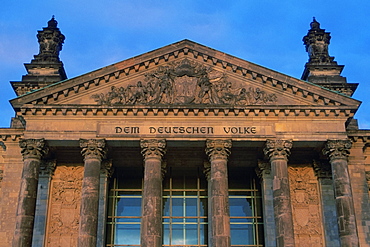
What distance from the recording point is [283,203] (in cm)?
2670

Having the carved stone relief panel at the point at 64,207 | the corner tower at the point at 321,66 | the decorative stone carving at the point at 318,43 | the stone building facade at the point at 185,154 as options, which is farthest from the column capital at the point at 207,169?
the decorative stone carving at the point at 318,43

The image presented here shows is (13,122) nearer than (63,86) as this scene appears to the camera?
No

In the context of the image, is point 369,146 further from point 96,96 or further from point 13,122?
point 13,122

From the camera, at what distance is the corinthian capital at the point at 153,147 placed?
28.0 m

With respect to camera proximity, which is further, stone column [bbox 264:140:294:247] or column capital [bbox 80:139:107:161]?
column capital [bbox 80:139:107:161]

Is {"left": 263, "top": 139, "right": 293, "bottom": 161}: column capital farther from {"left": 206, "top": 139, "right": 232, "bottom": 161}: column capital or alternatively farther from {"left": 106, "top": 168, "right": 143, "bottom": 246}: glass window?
{"left": 106, "top": 168, "right": 143, "bottom": 246}: glass window

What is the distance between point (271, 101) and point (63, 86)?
38.2 feet

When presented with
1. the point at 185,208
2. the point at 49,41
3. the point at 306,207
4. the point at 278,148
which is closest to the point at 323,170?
the point at 306,207

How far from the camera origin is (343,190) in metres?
27.0

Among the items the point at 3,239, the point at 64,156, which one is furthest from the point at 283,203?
the point at 3,239

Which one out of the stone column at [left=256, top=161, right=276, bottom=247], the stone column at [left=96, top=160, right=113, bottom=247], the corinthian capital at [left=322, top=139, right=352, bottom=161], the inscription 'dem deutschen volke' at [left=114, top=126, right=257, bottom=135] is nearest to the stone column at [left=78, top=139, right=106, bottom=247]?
the inscription 'dem deutschen volke' at [left=114, top=126, right=257, bottom=135]

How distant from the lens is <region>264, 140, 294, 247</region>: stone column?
85.8 ft

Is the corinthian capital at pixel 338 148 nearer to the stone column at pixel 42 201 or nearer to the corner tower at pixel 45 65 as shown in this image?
the stone column at pixel 42 201

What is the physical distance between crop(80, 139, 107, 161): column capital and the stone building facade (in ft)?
0.18
